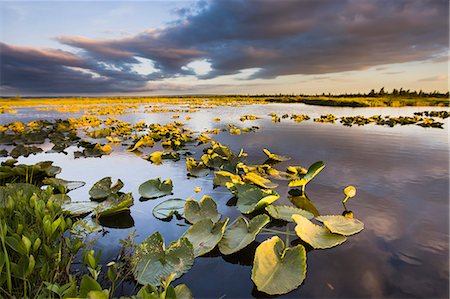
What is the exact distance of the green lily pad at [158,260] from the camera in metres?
2.40

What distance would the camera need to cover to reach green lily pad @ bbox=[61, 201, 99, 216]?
148 inches

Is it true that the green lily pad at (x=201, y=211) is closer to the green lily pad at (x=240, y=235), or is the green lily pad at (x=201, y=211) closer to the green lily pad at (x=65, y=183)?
the green lily pad at (x=240, y=235)

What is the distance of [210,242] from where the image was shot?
2.95m

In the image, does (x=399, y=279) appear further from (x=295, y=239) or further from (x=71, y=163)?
(x=71, y=163)

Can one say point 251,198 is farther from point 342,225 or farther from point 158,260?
point 158,260

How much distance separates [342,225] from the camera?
11.5 ft

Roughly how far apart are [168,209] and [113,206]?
776 mm

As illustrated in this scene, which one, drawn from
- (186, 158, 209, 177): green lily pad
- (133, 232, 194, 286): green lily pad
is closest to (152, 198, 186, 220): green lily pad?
(133, 232, 194, 286): green lily pad

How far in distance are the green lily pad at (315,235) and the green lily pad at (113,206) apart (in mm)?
2303

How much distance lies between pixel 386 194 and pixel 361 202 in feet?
2.36

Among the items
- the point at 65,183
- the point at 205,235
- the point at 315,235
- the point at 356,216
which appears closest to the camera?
the point at 205,235

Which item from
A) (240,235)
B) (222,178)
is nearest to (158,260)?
(240,235)

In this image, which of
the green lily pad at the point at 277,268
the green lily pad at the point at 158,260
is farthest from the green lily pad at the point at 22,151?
the green lily pad at the point at 277,268

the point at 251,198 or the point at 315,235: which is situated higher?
the point at 251,198
